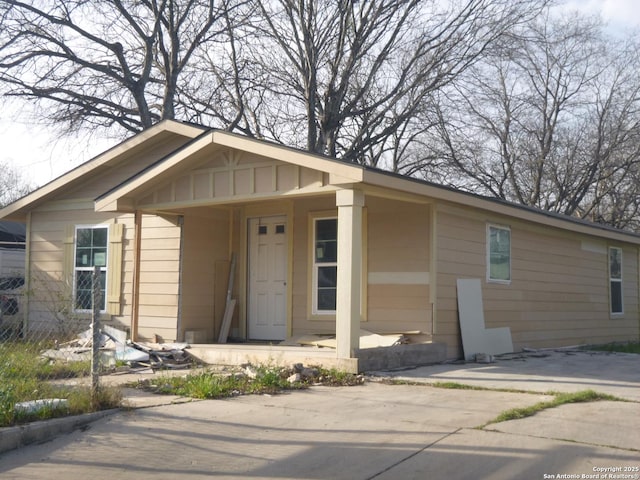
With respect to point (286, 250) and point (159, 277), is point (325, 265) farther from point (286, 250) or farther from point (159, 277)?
point (159, 277)

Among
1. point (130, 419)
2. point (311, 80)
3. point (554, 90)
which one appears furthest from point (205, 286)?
point (554, 90)

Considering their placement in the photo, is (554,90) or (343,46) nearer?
(343,46)

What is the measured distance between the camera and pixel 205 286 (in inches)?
520

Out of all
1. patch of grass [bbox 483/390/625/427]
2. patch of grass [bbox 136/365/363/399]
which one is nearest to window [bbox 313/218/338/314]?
patch of grass [bbox 136/365/363/399]

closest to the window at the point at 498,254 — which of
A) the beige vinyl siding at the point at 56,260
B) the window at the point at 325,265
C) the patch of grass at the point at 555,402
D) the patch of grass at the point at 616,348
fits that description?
the window at the point at 325,265

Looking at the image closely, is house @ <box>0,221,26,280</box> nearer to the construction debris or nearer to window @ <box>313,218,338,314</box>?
the construction debris

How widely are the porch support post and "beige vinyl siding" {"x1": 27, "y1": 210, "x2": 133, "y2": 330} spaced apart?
5602 mm

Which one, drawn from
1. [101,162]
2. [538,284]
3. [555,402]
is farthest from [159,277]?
[555,402]

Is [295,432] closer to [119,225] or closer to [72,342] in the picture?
[72,342]

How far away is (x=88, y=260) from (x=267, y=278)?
149 inches

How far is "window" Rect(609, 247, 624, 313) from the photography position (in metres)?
17.3

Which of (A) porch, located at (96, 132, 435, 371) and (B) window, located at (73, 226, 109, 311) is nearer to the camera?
(A) porch, located at (96, 132, 435, 371)

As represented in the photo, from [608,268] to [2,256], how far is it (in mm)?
15391

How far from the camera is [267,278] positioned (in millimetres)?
13219
